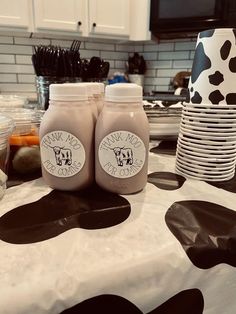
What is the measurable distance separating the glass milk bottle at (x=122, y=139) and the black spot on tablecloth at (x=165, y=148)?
0.26 metres

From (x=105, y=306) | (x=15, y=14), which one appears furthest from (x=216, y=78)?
(x=15, y=14)

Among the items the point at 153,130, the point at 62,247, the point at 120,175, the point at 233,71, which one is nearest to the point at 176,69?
the point at 153,130

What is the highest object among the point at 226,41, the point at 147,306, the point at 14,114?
the point at 226,41

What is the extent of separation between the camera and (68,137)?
1.39ft

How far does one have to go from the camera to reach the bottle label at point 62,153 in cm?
43

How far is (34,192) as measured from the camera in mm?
446

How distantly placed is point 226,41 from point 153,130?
31cm

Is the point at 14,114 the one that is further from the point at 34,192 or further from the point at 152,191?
the point at 152,191

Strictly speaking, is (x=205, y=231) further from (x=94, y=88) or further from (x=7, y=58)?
(x=7, y=58)

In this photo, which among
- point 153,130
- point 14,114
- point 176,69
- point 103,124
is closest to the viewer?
point 103,124

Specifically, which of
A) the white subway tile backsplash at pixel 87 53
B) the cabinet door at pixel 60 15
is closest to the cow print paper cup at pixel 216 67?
the cabinet door at pixel 60 15

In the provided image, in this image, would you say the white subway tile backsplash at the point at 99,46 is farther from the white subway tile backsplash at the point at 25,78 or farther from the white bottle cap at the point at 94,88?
the white bottle cap at the point at 94,88

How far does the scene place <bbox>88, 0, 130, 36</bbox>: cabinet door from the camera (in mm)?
1997

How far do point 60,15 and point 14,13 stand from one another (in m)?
0.31
